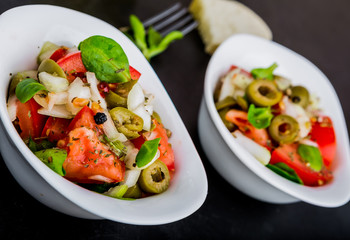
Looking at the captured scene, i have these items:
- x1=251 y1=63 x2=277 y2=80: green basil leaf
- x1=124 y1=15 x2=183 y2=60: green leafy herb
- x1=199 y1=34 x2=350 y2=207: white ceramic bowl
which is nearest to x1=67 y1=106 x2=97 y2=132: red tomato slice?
x1=199 y1=34 x2=350 y2=207: white ceramic bowl

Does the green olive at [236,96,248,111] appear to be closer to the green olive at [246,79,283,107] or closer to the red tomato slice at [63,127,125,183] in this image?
the green olive at [246,79,283,107]

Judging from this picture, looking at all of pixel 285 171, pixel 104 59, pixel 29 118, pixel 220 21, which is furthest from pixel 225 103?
pixel 29 118

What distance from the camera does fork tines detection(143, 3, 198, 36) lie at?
6.56 ft

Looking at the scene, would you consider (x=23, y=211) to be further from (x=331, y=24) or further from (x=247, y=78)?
(x=331, y=24)

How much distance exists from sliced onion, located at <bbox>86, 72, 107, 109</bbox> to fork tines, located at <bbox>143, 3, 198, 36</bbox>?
0.79m

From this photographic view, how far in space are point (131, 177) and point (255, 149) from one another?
0.57 m

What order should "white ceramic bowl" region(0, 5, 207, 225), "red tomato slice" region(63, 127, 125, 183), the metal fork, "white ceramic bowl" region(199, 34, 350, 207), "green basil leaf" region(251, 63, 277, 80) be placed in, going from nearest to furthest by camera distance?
1. "white ceramic bowl" region(0, 5, 207, 225)
2. "red tomato slice" region(63, 127, 125, 183)
3. "white ceramic bowl" region(199, 34, 350, 207)
4. "green basil leaf" region(251, 63, 277, 80)
5. the metal fork

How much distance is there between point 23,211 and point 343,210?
1.46 m

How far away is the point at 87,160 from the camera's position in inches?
42.6

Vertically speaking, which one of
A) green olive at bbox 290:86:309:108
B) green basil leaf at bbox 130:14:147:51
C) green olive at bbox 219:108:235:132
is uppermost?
green basil leaf at bbox 130:14:147:51

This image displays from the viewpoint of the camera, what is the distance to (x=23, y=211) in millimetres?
1231

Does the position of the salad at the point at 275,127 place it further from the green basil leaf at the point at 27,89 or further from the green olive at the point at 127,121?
the green basil leaf at the point at 27,89

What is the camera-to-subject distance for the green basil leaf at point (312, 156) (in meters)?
1.62

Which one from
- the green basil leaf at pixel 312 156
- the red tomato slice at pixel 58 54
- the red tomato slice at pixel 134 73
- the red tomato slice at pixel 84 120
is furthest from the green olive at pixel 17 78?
the green basil leaf at pixel 312 156
